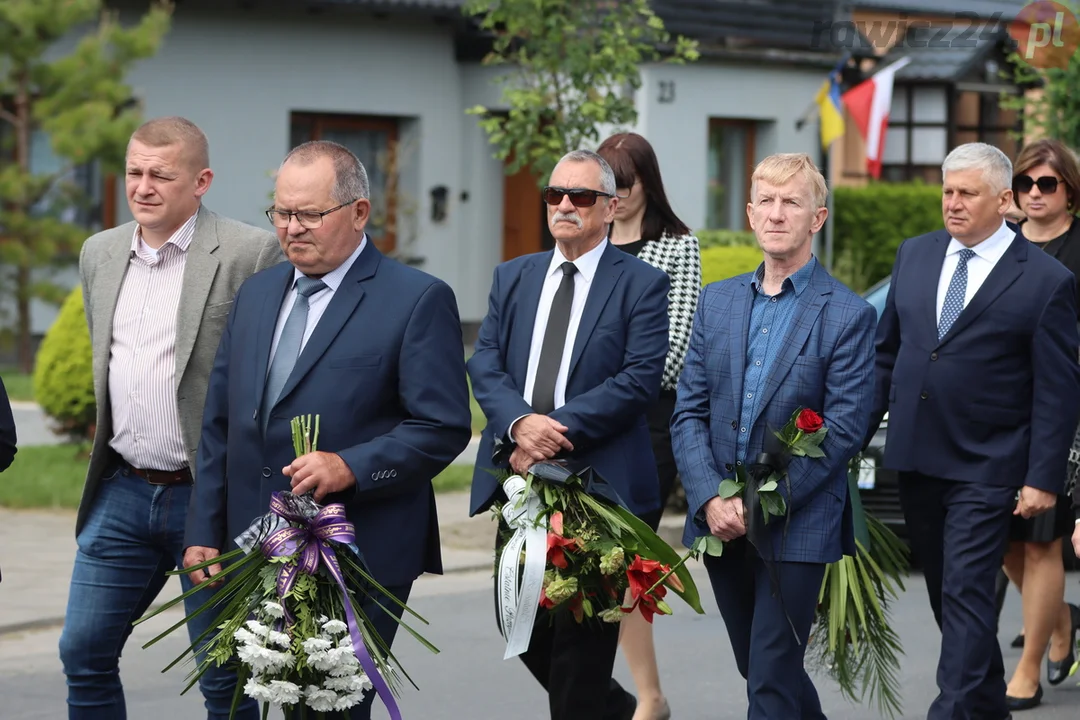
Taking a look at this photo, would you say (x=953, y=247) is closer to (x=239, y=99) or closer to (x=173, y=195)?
(x=173, y=195)

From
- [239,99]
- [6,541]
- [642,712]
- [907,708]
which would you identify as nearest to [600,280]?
[642,712]

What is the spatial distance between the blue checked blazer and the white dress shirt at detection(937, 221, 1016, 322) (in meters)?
0.99

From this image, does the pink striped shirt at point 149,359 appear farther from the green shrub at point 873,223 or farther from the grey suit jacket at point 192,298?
the green shrub at point 873,223

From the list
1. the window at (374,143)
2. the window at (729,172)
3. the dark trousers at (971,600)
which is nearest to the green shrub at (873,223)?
the window at (729,172)

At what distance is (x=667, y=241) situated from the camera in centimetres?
637

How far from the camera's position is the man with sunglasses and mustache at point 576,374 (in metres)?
5.33

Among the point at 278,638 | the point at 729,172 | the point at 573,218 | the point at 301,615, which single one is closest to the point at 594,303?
the point at 573,218

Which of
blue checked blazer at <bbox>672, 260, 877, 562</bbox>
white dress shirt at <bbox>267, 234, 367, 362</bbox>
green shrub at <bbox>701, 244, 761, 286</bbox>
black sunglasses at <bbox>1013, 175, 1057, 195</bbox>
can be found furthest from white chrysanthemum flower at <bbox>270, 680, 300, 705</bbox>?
green shrub at <bbox>701, 244, 761, 286</bbox>

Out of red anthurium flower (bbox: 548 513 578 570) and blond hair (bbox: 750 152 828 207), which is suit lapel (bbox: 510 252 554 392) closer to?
red anthurium flower (bbox: 548 513 578 570)

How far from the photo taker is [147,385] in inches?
198

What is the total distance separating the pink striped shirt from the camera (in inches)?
198

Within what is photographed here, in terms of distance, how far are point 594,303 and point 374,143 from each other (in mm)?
17363

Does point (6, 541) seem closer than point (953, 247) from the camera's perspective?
No

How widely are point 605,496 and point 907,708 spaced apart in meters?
2.27
